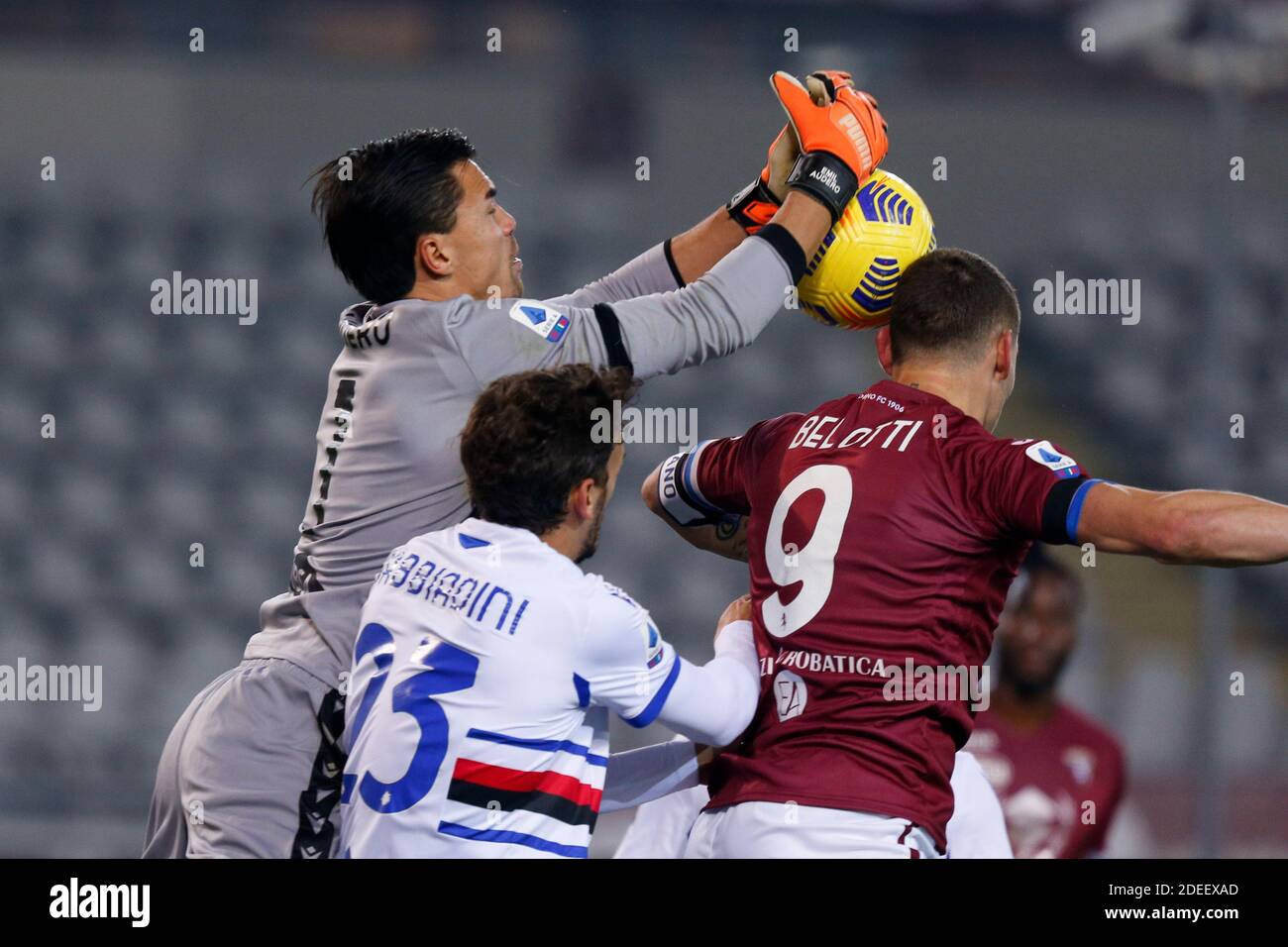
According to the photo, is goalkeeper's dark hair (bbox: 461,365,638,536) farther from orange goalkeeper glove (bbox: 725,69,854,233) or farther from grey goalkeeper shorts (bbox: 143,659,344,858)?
orange goalkeeper glove (bbox: 725,69,854,233)

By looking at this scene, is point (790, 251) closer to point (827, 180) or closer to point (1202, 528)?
point (827, 180)

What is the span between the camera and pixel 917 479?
253 cm

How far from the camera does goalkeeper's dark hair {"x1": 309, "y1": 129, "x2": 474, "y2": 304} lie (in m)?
2.78

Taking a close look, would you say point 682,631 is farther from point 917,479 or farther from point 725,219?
point 917,479

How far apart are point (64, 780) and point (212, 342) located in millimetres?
2332

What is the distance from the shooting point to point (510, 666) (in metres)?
2.25

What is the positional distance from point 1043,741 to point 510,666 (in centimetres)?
286

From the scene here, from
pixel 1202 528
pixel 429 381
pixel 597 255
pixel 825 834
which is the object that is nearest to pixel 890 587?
pixel 825 834

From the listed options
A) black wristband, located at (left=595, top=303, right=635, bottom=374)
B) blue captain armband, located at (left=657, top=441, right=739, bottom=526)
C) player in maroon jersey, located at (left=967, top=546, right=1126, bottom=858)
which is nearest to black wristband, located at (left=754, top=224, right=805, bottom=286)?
black wristband, located at (left=595, top=303, right=635, bottom=374)

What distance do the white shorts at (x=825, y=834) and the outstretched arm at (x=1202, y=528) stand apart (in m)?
0.61

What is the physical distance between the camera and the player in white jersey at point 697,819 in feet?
9.06

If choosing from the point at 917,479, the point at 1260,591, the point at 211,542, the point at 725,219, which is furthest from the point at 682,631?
the point at 917,479

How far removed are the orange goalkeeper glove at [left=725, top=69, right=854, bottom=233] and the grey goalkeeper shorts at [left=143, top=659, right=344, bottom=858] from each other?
1.27m

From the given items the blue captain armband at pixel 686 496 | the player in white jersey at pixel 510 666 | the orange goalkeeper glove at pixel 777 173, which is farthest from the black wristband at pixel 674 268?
the player in white jersey at pixel 510 666
